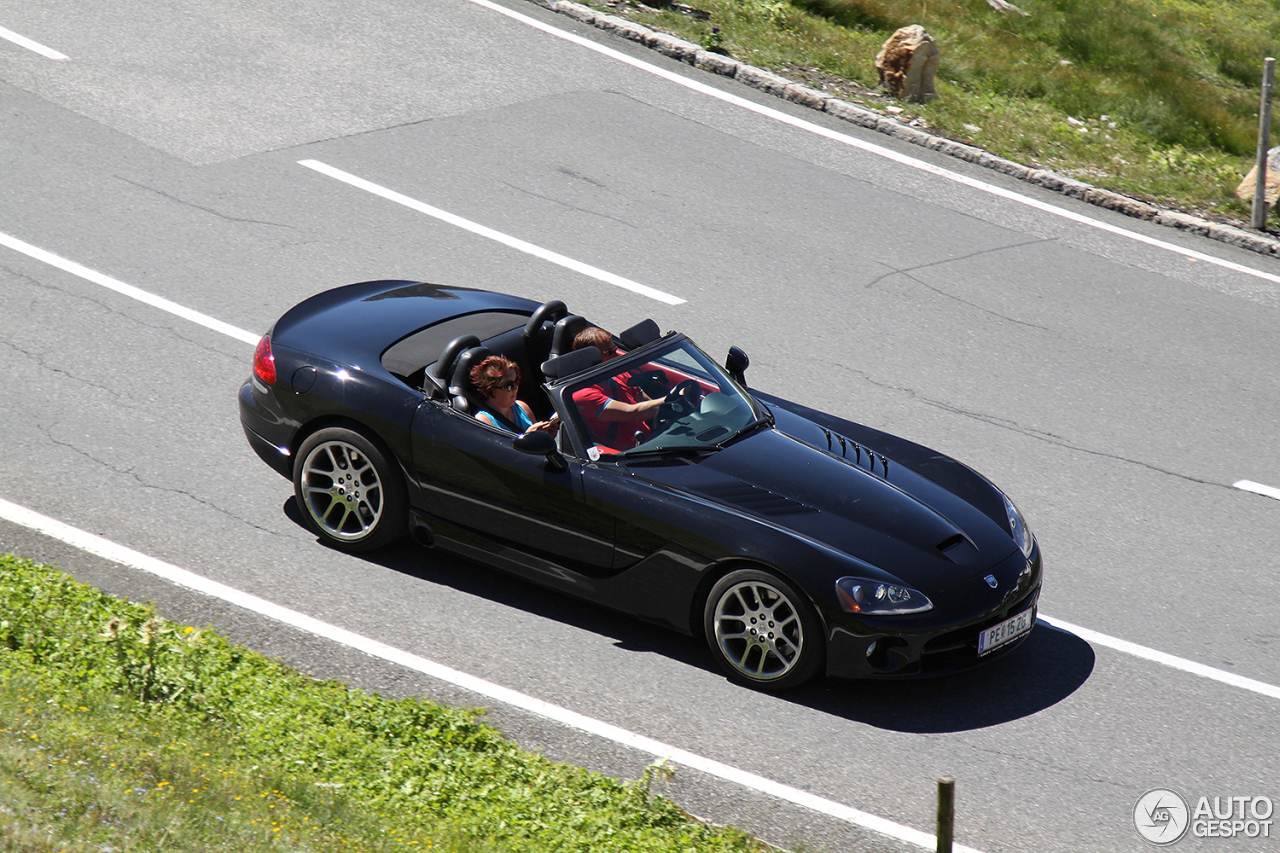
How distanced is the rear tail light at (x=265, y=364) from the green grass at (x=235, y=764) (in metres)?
1.63

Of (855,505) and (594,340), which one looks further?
(594,340)

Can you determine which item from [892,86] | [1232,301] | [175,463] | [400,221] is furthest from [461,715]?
[892,86]

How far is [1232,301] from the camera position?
1143 cm

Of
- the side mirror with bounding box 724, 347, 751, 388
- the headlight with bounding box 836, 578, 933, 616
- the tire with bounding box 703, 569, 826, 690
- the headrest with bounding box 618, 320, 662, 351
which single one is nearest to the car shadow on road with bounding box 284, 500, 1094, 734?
the tire with bounding box 703, 569, 826, 690

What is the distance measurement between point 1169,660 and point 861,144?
7862 millimetres

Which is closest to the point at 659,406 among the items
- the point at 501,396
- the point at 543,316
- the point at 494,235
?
the point at 501,396

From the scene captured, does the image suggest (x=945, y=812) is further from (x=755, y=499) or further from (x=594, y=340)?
(x=594, y=340)

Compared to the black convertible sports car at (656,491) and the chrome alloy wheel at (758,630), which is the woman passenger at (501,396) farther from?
the chrome alloy wheel at (758,630)

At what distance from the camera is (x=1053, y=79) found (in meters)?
15.4

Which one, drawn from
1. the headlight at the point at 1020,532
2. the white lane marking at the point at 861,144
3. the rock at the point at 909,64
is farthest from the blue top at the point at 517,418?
the rock at the point at 909,64

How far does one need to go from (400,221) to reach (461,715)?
20.9ft

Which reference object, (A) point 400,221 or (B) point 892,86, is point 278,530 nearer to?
(A) point 400,221

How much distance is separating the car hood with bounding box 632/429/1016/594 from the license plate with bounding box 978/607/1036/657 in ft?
0.96

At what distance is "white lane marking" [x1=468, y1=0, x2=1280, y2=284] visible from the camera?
40.3 feet
